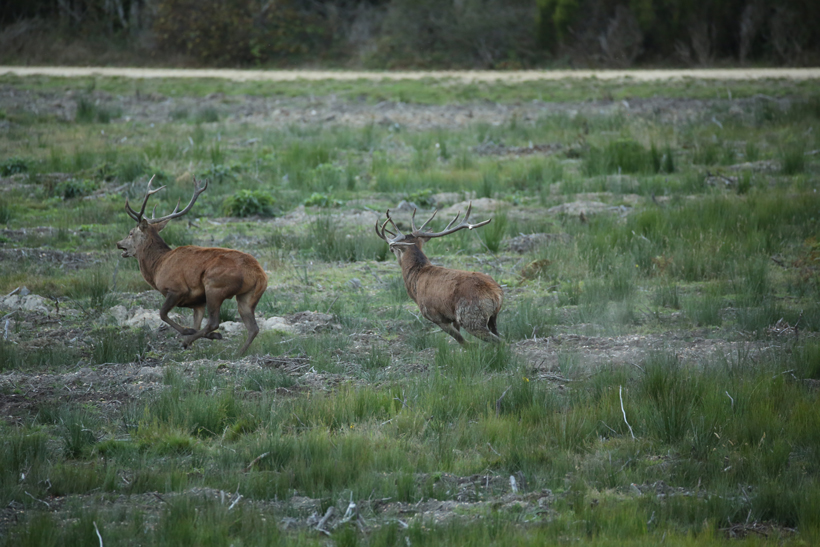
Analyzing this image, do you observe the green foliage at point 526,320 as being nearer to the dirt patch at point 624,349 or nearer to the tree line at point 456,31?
the dirt patch at point 624,349

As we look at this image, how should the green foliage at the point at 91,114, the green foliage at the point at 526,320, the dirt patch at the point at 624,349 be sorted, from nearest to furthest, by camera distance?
the dirt patch at the point at 624,349 < the green foliage at the point at 526,320 < the green foliage at the point at 91,114

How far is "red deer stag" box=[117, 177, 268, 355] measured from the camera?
7449 mm

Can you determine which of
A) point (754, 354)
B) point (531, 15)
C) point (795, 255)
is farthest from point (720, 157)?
point (531, 15)

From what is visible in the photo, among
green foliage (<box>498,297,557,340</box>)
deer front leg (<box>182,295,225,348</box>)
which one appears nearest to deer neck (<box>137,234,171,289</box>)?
deer front leg (<box>182,295,225,348</box>)

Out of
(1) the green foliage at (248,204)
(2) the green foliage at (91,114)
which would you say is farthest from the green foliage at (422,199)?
(2) the green foliage at (91,114)

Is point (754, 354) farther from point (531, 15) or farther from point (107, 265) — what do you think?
point (531, 15)

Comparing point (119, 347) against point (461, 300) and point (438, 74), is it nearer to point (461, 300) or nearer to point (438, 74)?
point (461, 300)

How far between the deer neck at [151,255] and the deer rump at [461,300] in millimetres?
2536

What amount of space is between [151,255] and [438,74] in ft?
81.9

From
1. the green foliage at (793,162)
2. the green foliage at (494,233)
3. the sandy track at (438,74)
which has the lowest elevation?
the green foliage at (494,233)

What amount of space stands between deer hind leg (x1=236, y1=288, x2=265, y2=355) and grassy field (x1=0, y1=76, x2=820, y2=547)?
0.27m

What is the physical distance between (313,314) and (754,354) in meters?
4.35

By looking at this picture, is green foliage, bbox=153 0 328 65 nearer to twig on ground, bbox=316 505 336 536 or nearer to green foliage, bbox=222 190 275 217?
green foliage, bbox=222 190 275 217

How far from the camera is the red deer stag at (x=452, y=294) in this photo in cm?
732
